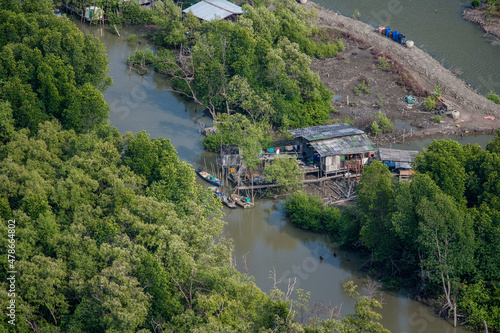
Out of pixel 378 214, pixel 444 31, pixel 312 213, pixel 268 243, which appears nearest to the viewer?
pixel 378 214

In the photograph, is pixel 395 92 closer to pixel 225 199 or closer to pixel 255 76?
pixel 255 76

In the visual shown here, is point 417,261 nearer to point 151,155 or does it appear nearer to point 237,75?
point 151,155

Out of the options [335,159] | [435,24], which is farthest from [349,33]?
[335,159]

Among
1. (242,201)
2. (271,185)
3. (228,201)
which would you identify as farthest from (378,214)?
(228,201)

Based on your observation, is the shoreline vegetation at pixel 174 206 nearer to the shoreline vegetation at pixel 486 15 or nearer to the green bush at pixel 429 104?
the green bush at pixel 429 104

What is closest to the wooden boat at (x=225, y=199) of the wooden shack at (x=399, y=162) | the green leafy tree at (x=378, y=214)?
the green leafy tree at (x=378, y=214)

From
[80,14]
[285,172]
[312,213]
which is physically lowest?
[312,213]

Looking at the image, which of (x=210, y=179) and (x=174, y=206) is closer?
(x=174, y=206)
